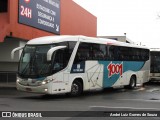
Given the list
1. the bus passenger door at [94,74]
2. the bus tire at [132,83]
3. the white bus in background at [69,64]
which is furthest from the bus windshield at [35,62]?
the bus tire at [132,83]

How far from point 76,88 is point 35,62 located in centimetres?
270

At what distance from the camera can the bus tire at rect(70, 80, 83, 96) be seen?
18.6m

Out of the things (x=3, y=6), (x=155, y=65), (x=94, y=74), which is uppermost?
(x=3, y=6)

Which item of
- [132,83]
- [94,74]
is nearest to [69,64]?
[94,74]

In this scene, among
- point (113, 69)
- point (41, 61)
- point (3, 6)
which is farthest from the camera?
point (3, 6)

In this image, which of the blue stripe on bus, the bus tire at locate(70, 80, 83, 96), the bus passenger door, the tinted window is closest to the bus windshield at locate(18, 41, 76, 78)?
the bus tire at locate(70, 80, 83, 96)

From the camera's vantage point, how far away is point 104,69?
832 inches

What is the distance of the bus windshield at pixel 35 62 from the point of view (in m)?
17.2

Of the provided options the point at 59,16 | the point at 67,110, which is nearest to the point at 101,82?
the point at 67,110

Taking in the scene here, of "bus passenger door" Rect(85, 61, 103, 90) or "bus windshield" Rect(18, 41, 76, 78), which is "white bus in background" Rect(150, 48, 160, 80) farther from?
"bus windshield" Rect(18, 41, 76, 78)

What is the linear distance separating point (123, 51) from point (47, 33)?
984 cm

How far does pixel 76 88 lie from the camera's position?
61.7ft

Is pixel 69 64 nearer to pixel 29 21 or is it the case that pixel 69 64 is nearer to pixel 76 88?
pixel 76 88

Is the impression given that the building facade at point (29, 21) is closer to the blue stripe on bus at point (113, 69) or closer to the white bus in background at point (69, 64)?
the white bus in background at point (69, 64)
